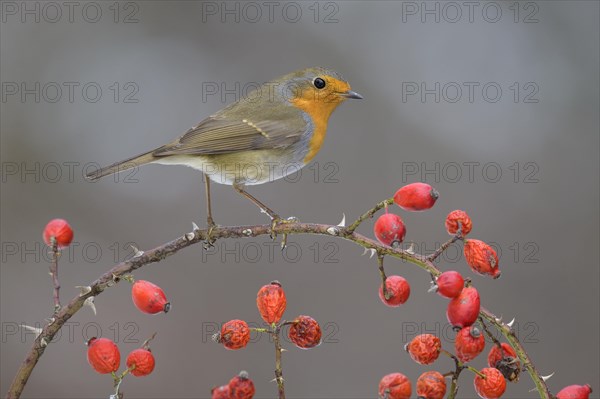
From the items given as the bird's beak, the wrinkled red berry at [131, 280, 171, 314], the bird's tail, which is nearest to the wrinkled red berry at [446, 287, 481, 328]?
the wrinkled red berry at [131, 280, 171, 314]

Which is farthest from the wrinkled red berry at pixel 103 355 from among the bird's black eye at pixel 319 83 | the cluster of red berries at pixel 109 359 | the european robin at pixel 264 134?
the bird's black eye at pixel 319 83

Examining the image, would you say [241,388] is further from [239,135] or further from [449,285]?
[239,135]

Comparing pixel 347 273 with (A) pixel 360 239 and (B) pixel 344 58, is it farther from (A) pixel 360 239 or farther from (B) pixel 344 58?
(A) pixel 360 239

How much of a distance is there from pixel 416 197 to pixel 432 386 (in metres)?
0.47

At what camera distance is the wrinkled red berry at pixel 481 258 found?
173 centimetres

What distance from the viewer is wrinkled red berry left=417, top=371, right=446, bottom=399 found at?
163 cm

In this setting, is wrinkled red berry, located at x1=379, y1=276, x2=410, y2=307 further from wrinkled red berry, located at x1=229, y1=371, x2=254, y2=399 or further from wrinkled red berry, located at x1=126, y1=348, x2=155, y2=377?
wrinkled red berry, located at x1=126, y1=348, x2=155, y2=377

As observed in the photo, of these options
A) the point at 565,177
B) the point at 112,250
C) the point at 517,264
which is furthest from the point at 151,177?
the point at 565,177

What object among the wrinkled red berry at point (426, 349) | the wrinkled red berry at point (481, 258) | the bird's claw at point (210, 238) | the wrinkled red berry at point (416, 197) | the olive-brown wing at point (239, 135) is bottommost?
the wrinkled red berry at point (426, 349)

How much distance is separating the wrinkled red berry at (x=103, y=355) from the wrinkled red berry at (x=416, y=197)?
81 cm

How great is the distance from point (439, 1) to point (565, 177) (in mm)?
2034

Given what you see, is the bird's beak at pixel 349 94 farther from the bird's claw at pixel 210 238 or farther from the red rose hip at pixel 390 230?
the red rose hip at pixel 390 230

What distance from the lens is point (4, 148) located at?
20.0ft

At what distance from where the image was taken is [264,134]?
11.7ft
